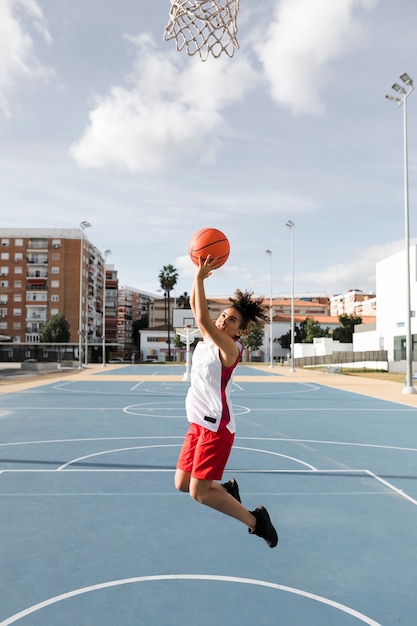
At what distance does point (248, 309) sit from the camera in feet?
15.3

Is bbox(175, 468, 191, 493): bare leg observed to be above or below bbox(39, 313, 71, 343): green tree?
below

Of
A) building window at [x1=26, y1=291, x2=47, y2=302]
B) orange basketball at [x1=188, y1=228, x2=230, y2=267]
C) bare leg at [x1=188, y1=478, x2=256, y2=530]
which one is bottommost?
bare leg at [x1=188, y1=478, x2=256, y2=530]

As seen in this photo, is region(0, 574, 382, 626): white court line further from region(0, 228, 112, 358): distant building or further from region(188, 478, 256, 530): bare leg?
region(0, 228, 112, 358): distant building

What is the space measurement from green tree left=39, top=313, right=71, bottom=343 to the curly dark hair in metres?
76.2

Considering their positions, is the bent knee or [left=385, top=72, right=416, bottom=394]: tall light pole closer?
the bent knee

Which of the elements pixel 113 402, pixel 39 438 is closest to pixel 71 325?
pixel 113 402

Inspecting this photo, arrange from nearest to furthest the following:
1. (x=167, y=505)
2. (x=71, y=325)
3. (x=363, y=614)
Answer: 1. (x=363, y=614)
2. (x=167, y=505)
3. (x=71, y=325)

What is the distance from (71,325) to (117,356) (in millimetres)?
11873

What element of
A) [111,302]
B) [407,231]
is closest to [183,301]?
[111,302]

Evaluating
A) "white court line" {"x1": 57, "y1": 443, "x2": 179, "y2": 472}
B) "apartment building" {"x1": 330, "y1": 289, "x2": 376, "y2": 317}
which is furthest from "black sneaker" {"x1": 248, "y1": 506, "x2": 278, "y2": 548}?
"apartment building" {"x1": 330, "y1": 289, "x2": 376, "y2": 317}

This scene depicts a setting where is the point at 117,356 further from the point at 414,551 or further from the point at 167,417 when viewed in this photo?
the point at 414,551

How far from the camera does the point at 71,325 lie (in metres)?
86.9

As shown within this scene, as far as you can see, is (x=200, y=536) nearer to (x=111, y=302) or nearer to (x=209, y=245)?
(x=209, y=245)

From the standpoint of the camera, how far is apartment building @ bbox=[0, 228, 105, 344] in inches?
3445
